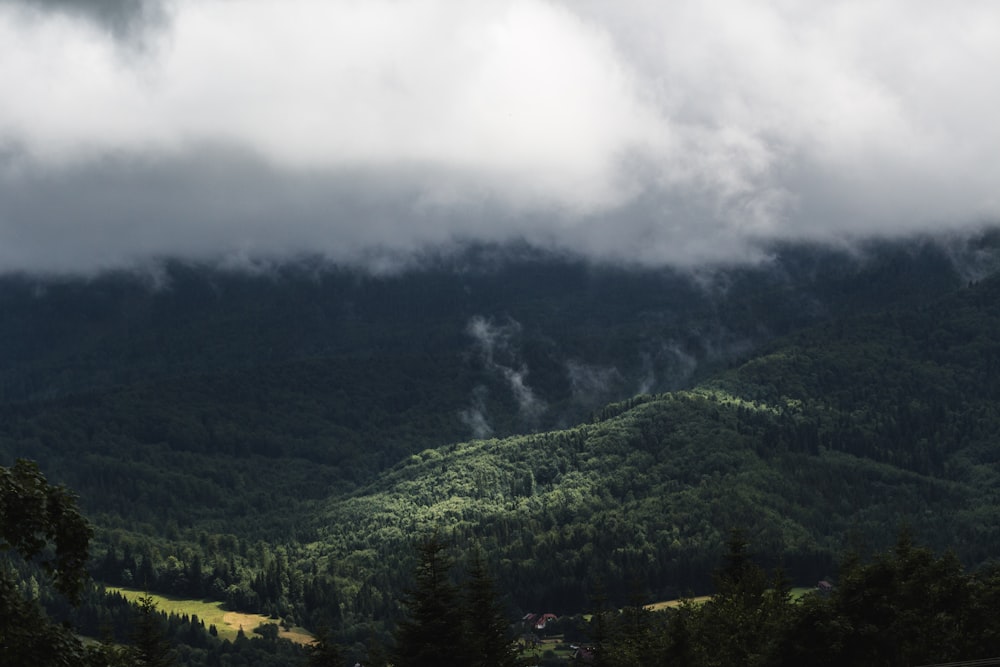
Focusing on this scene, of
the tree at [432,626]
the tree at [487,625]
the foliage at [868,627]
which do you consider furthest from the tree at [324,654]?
the tree at [432,626]

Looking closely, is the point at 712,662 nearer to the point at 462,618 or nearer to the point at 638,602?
the point at 638,602

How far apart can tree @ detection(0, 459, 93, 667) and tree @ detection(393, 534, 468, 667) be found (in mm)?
53264

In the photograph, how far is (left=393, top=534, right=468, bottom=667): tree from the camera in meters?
93.6

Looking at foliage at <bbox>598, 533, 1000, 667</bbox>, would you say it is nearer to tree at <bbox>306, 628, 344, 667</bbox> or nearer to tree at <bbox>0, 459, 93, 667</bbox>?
tree at <bbox>306, 628, 344, 667</bbox>

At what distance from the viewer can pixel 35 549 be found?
41.2 metres

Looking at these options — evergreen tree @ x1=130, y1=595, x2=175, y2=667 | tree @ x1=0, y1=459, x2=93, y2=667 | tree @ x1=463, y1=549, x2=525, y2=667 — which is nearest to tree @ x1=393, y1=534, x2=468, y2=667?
tree @ x1=463, y1=549, x2=525, y2=667

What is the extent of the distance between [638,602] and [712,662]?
2898cm

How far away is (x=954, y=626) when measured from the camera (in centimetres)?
11581

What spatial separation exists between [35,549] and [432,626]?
184 ft

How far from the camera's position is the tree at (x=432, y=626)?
9356 cm

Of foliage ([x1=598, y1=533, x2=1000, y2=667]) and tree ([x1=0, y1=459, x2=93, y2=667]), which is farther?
foliage ([x1=598, y1=533, x2=1000, y2=667])

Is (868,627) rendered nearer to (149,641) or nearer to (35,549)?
(149,641)

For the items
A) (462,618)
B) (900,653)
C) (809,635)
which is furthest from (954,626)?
(462,618)

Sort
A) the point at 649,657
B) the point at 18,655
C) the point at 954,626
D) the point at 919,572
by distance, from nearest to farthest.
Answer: the point at 18,655 < the point at 954,626 < the point at 919,572 < the point at 649,657
